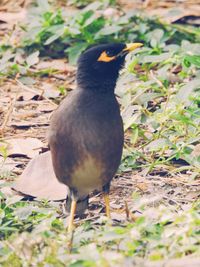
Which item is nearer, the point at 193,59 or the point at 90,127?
the point at 90,127

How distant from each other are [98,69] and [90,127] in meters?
0.38

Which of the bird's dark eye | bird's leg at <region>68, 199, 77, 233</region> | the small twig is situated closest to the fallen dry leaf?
the small twig

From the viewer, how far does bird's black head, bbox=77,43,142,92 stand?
18.2 ft

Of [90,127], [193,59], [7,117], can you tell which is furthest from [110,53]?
[7,117]

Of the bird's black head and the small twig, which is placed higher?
the bird's black head

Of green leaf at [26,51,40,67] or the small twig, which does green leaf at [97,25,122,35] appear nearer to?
green leaf at [26,51,40,67]

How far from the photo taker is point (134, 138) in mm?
6477

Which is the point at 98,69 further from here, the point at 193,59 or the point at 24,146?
the point at 24,146

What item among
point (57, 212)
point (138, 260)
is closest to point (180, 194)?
point (57, 212)

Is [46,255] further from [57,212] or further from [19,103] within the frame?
[19,103]

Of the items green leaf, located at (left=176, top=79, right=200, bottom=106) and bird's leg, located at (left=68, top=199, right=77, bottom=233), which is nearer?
bird's leg, located at (left=68, top=199, right=77, bottom=233)

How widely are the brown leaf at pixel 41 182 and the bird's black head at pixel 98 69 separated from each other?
0.80 m

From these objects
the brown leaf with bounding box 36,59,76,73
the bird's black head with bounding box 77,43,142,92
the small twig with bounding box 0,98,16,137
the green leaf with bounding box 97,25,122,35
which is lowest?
the brown leaf with bounding box 36,59,76,73

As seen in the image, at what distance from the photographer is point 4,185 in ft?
18.7
